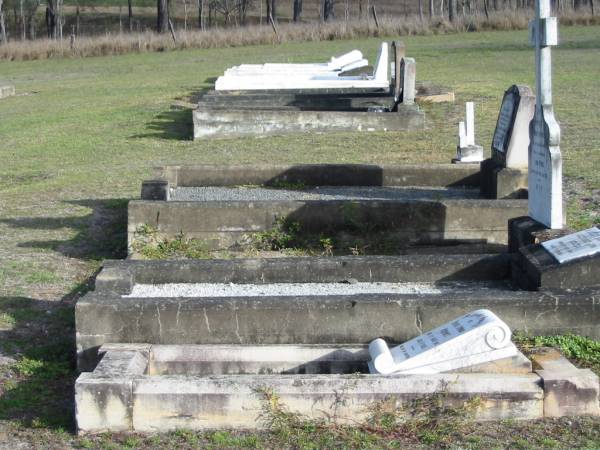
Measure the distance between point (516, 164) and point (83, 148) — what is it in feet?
34.6

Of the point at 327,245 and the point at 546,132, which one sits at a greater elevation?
the point at 546,132

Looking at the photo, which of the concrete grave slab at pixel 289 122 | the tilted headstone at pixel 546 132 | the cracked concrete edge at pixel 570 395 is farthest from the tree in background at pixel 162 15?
the cracked concrete edge at pixel 570 395

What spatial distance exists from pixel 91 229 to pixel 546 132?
5831 millimetres

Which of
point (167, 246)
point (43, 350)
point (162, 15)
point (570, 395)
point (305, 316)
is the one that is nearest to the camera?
point (570, 395)

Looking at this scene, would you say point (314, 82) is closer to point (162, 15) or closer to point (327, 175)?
point (327, 175)

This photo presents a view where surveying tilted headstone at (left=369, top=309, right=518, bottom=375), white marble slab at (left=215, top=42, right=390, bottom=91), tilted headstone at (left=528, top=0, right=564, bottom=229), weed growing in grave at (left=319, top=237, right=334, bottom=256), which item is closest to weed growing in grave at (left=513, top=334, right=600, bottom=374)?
tilted headstone at (left=369, top=309, right=518, bottom=375)

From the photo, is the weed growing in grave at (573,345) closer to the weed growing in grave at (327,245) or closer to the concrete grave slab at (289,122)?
the weed growing in grave at (327,245)

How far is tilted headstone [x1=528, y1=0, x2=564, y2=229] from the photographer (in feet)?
26.9

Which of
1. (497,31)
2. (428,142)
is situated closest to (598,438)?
(428,142)

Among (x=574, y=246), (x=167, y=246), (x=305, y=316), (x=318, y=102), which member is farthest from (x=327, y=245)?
(x=318, y=102)

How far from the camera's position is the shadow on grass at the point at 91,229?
11.0m

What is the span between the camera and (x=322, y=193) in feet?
40.3

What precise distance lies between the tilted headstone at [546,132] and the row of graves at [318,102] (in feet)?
35.5

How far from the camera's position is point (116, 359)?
6289 mm
